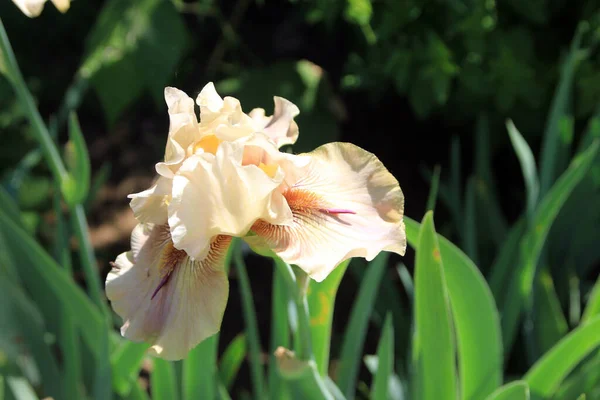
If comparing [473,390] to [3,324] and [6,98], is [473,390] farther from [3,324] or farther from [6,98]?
[6,98]

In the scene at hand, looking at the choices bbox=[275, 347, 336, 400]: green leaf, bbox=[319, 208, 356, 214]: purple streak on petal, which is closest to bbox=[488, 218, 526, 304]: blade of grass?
bbox=[275, 347, 336, 400]: green leaf

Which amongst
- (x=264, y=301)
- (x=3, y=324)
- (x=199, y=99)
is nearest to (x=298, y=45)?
(x=264, y=301)

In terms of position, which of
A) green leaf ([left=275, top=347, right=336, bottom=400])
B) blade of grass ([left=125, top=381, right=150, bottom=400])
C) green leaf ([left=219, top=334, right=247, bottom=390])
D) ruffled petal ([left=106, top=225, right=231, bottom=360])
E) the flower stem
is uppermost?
ruffled petal ([left=106, top=225, right=231, bottom=360])

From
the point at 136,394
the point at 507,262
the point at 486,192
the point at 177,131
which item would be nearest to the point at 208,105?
→ the point at 177,131

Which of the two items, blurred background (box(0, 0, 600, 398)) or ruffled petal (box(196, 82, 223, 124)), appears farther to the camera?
blurred background (box(0, 0, 600, 398))

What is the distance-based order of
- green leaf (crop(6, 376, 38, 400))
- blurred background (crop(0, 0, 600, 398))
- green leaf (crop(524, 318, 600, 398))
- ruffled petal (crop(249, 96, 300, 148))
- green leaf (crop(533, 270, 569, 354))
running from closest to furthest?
ruffled petal (crop(249, 96, 300, 148)) → green leaf (crop(524, 318, 600, 398)) → green leaf (crop(6, 376, 38, 400)) → green leaf (crop(533, 270, 569, 354)) → blurred background (crop(0, 0, 600, 398))

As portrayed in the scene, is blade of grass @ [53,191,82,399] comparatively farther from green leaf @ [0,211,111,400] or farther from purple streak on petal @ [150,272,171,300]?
purple streak on petal @ [150,272,171,300]

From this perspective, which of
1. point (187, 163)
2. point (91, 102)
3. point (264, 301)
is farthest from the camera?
point (91, 102)
